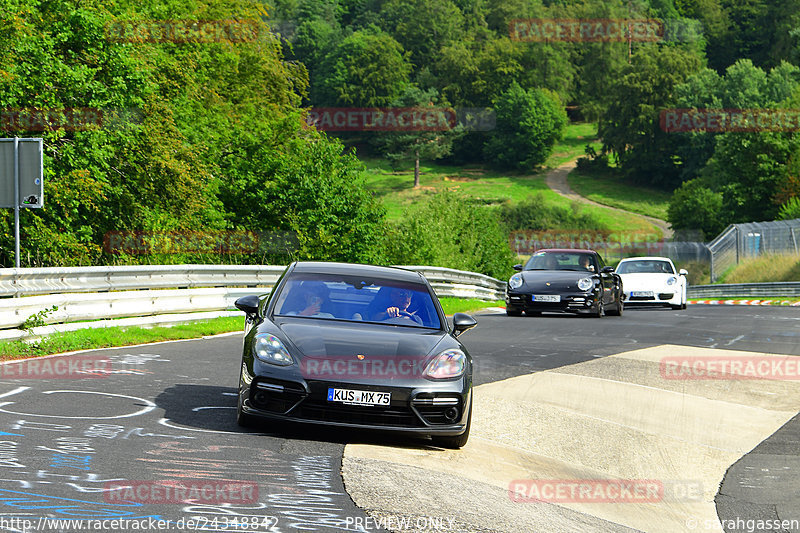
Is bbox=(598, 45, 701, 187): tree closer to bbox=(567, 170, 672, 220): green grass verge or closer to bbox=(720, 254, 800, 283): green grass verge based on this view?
bbox=(567, 170, 672, 220): green grass verge

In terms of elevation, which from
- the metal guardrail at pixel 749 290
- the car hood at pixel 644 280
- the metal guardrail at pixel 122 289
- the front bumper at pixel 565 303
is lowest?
the metal guardrail at pixel 749 290

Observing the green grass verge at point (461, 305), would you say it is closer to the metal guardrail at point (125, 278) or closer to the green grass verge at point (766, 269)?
the metal guardrail at point (125, 278)

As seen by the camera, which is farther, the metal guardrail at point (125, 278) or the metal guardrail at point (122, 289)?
the metal guardrail at point (125, 278)

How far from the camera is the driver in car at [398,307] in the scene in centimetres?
861

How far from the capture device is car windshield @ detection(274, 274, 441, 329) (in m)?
8.54

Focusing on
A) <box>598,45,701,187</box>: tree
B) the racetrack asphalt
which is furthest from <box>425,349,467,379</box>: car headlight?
<box>598,45,701,187</box>: tree

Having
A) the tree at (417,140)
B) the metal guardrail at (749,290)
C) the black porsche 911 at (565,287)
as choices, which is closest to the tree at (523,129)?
the tree at (417,140)

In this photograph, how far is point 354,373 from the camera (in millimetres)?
7402

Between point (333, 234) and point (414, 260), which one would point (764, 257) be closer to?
point (414, 260)

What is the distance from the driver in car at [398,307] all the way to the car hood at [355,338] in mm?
231

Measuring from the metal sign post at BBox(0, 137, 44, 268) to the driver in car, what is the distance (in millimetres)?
6826

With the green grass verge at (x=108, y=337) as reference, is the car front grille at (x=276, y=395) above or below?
above

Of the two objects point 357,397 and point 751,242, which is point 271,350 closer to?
point 357,397

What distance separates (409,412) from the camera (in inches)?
294
